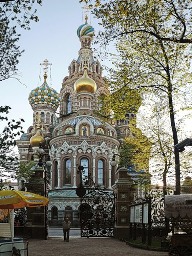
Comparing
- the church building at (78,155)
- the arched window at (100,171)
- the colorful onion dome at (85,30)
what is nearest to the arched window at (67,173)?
the church building at (78,155)

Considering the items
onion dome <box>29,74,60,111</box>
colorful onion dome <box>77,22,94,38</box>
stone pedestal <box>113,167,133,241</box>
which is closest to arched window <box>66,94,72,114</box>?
onion dome <box>29,74,60,111</box>

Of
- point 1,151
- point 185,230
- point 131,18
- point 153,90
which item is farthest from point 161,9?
point 1,151

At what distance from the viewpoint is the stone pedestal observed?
70.4 feet

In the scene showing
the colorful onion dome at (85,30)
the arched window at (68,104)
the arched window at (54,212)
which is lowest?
the arched window at (54,212)

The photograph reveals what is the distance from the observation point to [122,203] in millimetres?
21938

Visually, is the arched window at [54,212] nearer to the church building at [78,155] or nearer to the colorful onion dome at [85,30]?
the church building at [78,155]

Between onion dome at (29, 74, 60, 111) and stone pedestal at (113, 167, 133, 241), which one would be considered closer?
stone pedestal at (113, 167, 133, 241)

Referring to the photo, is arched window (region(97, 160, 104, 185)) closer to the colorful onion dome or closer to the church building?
the church building

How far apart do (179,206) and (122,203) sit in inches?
439

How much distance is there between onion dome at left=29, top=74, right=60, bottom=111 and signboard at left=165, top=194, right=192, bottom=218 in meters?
54.1

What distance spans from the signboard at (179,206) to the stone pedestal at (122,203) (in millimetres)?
10722

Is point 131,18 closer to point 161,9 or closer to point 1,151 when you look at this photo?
point 161,9

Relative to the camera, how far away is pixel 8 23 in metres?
13.2

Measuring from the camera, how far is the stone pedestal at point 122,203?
21.5m
